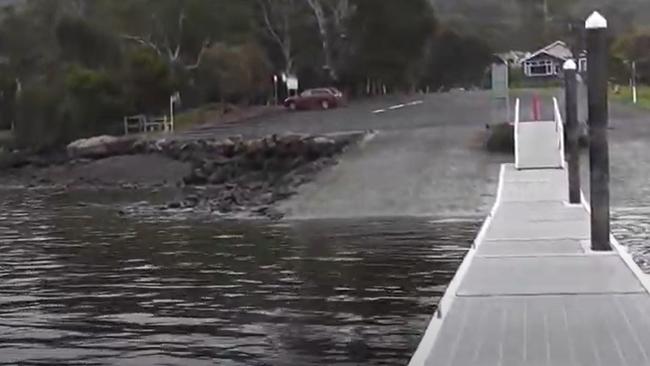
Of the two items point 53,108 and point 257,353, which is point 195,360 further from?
point 53,108

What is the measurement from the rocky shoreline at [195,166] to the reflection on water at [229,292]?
8.30 meters

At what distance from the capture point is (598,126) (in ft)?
49.0

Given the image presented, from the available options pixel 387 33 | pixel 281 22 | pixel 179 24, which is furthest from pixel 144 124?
pixel 387 33

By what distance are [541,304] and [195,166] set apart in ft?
108

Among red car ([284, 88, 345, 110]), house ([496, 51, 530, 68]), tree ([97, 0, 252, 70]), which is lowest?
red car ([284, 88, 345, 110])

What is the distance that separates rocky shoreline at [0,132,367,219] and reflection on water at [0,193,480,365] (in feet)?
27.2

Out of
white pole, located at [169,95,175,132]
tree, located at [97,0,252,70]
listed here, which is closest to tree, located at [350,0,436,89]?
tree, located at [97,0,252,70]

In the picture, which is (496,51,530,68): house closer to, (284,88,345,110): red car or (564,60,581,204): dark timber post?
(284,88,345,110): red car

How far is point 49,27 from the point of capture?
76.3 metres

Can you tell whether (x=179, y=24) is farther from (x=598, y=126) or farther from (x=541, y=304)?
(x=541, y=304)

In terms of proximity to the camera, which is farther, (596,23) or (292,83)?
(292,83)

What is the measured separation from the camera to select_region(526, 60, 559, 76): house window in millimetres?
90125

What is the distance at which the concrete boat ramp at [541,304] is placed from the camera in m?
9.31

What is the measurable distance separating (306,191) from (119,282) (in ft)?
45.7
